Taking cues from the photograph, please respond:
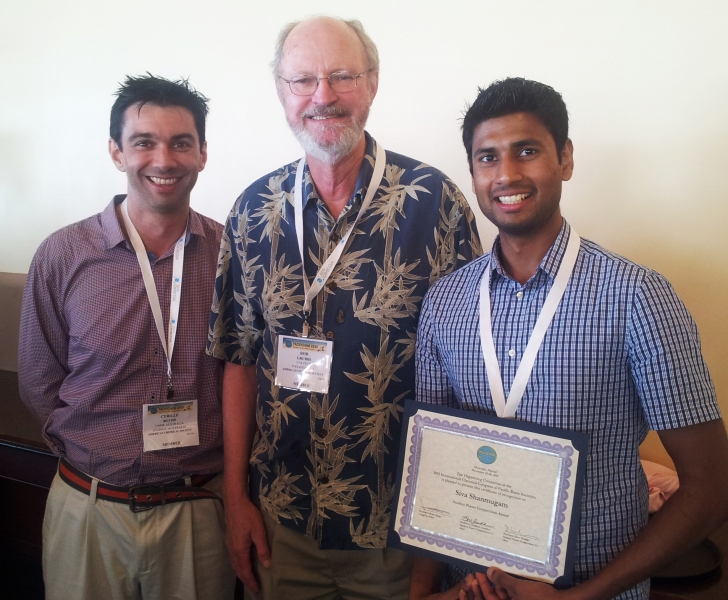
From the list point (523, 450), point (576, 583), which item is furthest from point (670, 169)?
point (576, 583)

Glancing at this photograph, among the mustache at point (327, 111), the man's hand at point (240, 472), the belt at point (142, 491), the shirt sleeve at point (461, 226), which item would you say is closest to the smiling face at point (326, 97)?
the mustache at point (327, 111)

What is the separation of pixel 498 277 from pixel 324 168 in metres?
0.58

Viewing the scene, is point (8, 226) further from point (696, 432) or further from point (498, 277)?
point (696, 432)

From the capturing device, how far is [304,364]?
4.69 ft

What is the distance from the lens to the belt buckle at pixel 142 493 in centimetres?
169

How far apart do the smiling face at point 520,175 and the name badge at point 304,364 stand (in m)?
0.56

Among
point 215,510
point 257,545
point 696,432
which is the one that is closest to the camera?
point 696,432

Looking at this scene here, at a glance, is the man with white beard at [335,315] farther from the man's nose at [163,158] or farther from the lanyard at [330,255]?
the man's nose at [163,158]

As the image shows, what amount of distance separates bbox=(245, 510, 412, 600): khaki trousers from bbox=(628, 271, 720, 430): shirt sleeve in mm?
792

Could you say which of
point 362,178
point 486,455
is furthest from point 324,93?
point 486,455

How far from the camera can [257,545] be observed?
1.53 meters

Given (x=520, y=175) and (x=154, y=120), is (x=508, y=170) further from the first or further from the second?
(x=154, y=120)

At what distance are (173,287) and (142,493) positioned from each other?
0.67 m

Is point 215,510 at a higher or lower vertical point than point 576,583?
lower
